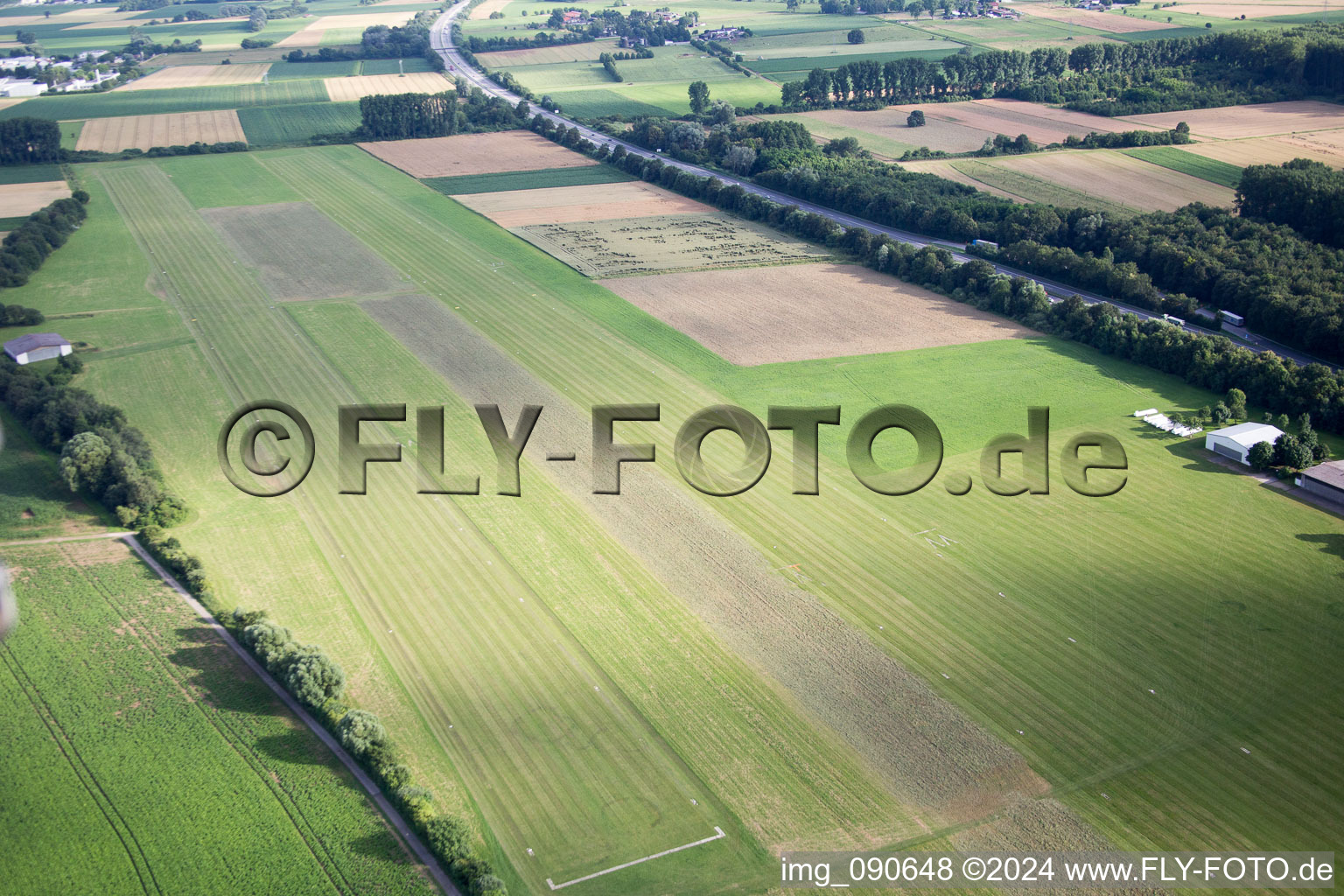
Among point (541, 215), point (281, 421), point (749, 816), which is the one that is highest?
point (541, 215)

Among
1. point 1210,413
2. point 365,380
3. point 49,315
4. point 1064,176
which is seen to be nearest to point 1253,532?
point 1210,413

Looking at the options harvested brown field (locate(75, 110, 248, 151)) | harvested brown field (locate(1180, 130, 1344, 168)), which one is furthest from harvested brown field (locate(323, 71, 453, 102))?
harvested brown field (locate(1180, 130, 1344, 168))

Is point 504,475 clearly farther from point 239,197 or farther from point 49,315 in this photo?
point 239,197

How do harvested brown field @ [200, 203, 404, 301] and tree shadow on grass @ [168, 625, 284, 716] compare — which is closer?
tree shadow on grass @ [168, 625, 284, 716]

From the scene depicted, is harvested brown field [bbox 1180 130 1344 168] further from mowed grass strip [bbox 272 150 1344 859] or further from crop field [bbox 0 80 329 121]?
crop field [bbox 0 80 329 121]
